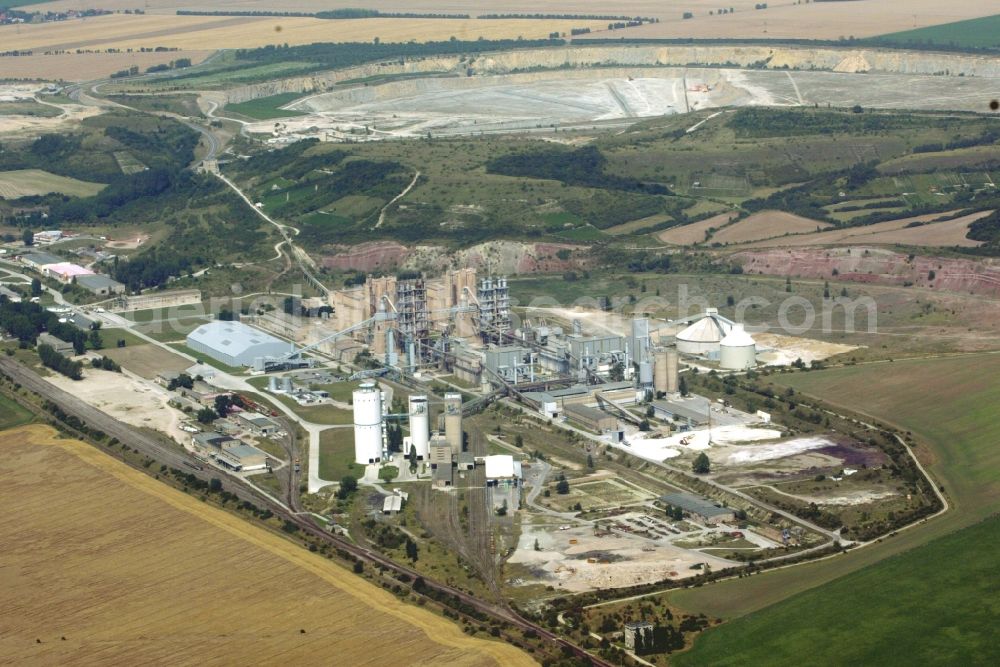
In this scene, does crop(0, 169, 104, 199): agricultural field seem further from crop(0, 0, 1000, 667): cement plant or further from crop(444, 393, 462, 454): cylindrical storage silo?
crop(444, 393, 462, 454): cylindrical storage silo

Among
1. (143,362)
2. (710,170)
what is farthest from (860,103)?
(143,362)

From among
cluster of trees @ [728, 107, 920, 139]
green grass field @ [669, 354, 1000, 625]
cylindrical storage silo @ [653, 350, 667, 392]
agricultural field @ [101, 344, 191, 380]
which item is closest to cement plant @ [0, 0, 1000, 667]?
cylindrical storage silo @ [653, 350, 667, 392]

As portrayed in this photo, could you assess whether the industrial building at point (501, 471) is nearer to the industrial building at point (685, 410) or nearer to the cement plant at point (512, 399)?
the cement plant at point (512, 399)

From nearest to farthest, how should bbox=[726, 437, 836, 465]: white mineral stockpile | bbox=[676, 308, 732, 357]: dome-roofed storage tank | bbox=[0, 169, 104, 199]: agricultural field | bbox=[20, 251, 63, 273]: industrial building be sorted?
bbox=[726, 437, 836, 465]: white mineral stockpile, bbox=[676, 308, 732, 357]: dome-roofed storage tank, bbox=[20, 251, 63, 273]: industrial building, bbox=[0, 169, 104, 199]: agricultural field

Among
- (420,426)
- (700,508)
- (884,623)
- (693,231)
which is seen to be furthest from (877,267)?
(884,623)

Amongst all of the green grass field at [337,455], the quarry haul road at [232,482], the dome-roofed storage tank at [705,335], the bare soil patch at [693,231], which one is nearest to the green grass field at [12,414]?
the quarry haul road at [232,482]

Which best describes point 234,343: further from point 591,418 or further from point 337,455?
point 591,418

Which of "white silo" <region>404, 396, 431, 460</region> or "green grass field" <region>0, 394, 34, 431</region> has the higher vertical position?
"white silo" <region>404, 396, 431, 460</region>
